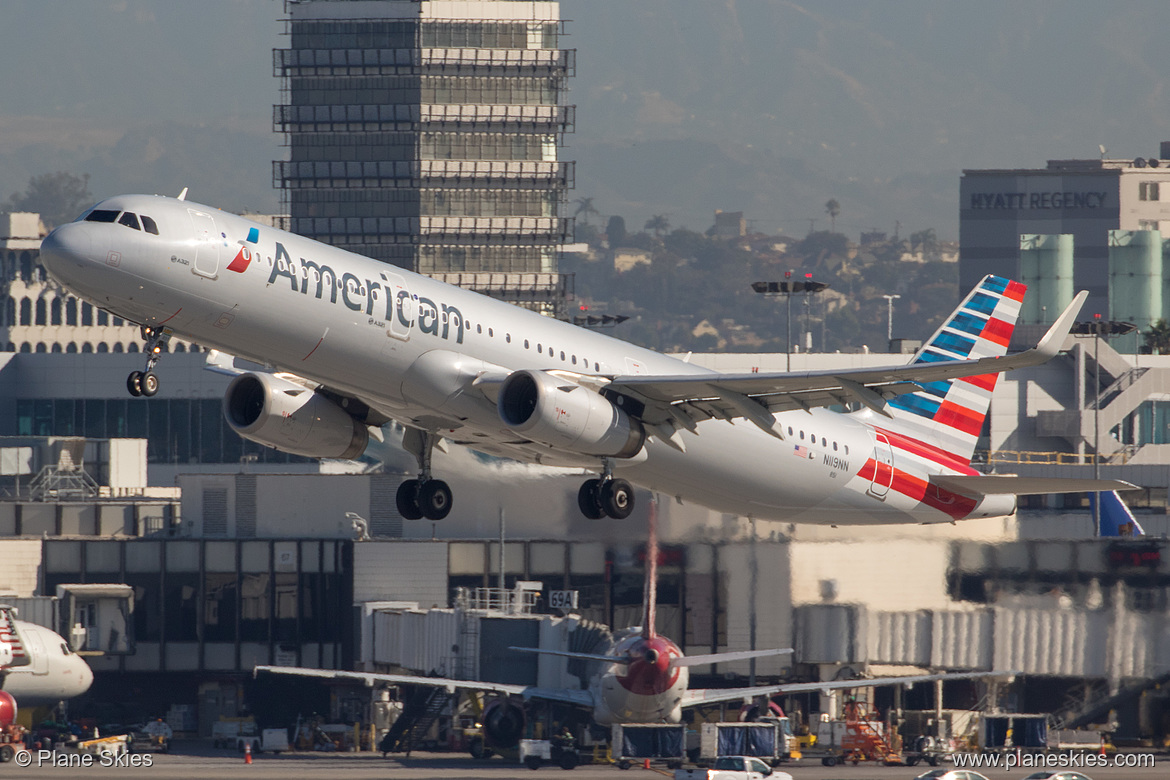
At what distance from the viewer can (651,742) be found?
2464 inches

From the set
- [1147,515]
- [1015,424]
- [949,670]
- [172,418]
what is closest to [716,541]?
[949,670]

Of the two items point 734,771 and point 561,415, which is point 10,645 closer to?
point 734,771

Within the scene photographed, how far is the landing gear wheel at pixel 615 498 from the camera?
146 ft

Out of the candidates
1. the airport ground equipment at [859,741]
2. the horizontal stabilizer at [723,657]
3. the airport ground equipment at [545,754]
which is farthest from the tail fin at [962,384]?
the airport ground equipment at [545,754]

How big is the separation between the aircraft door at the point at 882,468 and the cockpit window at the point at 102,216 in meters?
22.9

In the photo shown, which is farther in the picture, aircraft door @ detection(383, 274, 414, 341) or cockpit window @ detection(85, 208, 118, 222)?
aircraft door @ detection(383, 274, 414, 341)

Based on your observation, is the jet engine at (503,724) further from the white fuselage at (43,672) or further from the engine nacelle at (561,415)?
the engine nacelle at (561,415)

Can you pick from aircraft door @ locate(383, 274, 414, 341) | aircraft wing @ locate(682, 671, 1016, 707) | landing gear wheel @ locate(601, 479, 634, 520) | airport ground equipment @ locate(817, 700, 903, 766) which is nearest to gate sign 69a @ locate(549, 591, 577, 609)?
aircraft wing @ locate(682, 671, 1016, 707)

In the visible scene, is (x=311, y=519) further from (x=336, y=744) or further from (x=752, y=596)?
(x=752, y=596)

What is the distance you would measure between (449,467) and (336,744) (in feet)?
48.7

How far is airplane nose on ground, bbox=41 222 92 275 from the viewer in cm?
3747

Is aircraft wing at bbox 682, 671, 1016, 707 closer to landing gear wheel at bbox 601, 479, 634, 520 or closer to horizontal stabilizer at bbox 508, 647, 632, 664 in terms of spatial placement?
horizontal stabilizer at bbox 508, 647, 632, 664

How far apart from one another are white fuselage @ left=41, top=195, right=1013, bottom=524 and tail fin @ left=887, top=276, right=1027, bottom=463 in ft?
19.6

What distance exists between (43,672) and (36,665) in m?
0.57
